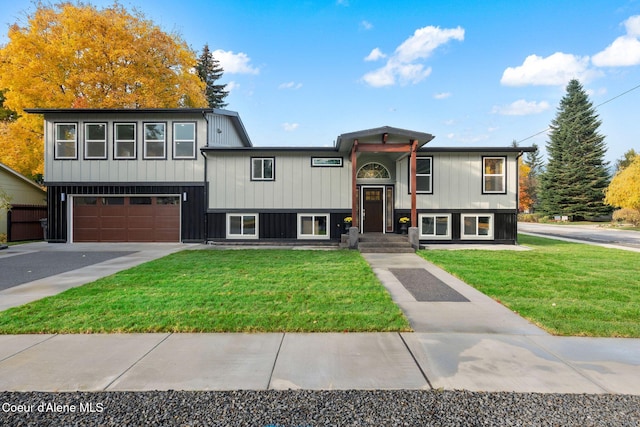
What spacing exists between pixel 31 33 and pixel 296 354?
23908mm

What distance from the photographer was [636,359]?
326 cm

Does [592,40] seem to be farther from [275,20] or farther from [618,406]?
[618,406]

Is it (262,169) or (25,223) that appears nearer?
(262,169)

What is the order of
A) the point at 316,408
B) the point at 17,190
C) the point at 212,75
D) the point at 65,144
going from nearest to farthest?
the point at 316,408
the point at 65,144
the point at 17,190
the point at 212,75

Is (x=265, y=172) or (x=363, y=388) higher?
(x=265, y=172)

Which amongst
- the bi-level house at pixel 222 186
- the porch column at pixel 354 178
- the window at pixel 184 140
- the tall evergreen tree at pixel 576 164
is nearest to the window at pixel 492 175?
the bi-level house at pixel 222 186

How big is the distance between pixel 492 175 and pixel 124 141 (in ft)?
51.6

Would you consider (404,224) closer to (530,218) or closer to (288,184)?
(288,184)

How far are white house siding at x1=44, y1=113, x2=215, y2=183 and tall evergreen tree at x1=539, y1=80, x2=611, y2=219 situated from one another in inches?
1505

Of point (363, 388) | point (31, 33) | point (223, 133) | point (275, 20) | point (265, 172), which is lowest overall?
point (363, 388)

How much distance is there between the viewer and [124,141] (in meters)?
13.5

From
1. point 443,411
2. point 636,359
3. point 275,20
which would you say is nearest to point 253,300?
point 443,411

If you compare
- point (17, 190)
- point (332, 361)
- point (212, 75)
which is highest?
point (212, 75)

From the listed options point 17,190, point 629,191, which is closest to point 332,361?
point 17,190
